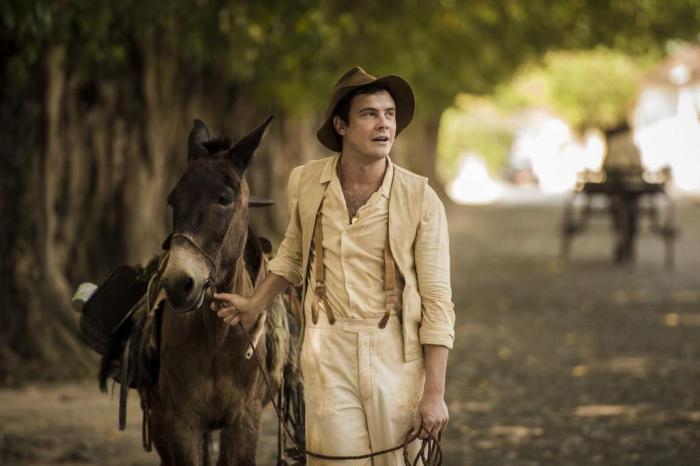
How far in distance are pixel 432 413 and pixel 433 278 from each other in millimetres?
460

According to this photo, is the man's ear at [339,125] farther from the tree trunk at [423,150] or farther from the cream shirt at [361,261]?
the tree trunk at [423,150]

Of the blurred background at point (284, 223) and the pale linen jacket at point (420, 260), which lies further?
the blurred background at point (284, 223)

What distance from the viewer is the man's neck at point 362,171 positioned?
5.22 m

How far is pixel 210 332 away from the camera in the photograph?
19.5 ft

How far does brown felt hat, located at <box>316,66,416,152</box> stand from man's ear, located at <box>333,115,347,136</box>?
0.8 inches

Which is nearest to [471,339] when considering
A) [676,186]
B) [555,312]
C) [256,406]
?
[555,312]

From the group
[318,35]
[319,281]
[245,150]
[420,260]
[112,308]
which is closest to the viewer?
[420,260]

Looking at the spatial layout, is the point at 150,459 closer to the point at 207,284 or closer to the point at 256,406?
the point at 256,406

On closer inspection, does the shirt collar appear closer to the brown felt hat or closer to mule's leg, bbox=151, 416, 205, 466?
the brown felt hat

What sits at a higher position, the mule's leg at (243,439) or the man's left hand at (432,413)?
the man's left hand at (432,413)

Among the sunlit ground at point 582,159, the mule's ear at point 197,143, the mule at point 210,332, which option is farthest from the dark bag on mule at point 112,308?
the sunlit ground at point 582,159

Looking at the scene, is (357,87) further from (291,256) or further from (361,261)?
(291,256)

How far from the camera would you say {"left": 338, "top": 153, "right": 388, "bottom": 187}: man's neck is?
5.22 meters

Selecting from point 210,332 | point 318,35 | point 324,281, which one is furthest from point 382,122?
point 318,35
